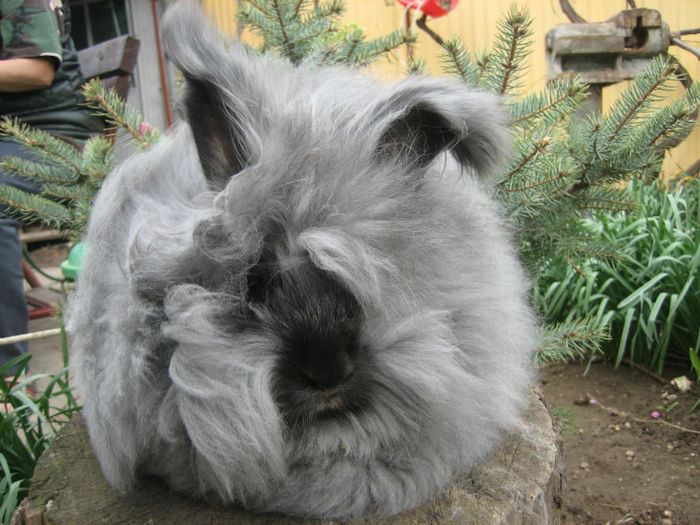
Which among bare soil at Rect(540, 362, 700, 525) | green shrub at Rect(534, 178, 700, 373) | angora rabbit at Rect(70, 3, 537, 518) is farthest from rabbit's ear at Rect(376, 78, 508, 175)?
green shrub at Rect(534, 178, 700, 373)

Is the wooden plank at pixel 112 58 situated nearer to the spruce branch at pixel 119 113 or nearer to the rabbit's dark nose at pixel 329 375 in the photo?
the spruce branch at pixel 119 113

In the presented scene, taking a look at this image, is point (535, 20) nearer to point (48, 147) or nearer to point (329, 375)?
point (48, 147)

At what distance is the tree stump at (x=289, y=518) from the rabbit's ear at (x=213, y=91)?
0.79m

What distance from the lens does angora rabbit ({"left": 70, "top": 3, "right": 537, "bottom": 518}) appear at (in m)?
1.25

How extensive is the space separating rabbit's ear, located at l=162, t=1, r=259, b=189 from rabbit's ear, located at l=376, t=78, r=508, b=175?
0.31 meters

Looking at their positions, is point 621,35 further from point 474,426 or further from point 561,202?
point 474,426

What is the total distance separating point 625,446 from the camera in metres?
3.19

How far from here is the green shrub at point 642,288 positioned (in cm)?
349

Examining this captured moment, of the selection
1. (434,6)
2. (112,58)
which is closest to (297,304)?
(112,58)

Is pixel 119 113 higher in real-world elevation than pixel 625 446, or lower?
higher

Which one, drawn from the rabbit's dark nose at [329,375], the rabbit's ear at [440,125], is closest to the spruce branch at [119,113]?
the rabbit's ear at [440,125]

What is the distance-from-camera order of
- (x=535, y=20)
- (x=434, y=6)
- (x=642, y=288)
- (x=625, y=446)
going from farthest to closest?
(x=535, y=20) → (x=434, y=6) → (x=642, y=288) → (x=625, y=446)

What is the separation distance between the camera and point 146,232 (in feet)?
4.59

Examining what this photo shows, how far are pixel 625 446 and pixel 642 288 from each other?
0.90 m
